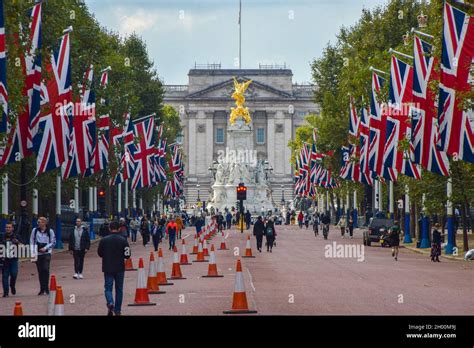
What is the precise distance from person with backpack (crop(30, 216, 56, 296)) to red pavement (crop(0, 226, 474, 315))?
0.53m

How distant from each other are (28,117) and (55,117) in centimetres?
134

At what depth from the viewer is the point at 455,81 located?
127 feet

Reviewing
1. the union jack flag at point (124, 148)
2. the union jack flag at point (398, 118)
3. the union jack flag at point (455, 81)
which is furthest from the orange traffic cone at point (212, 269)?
the union jack flag at point (124, 148)

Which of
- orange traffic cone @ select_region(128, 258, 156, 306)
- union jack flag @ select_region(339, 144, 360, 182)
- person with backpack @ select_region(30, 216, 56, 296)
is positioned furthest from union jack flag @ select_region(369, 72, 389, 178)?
orange traffic cone @ select_region(128, 258, 156, 306)

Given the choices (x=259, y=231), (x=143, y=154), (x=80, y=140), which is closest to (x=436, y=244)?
(x=259, y=231)

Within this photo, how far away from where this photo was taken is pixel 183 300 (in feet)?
91.4

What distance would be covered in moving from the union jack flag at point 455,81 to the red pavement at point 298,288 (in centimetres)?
393

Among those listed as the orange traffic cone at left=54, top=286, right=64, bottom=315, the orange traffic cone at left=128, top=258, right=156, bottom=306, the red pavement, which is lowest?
the red pavement

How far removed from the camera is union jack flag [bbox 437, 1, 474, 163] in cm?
3706

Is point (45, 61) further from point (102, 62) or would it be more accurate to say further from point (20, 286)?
point (102, 62)

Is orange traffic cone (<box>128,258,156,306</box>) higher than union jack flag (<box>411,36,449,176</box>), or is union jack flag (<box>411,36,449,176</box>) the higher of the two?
union jack flag (<box>411,36,449,176</box>)

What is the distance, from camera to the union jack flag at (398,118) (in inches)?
1983

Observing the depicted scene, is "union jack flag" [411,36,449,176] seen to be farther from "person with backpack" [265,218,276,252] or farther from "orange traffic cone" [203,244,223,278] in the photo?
"person with backpack" [265,218,276,252]
